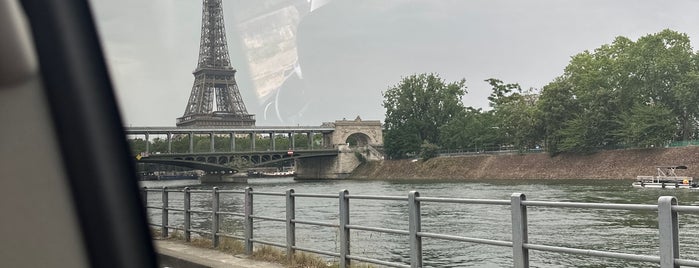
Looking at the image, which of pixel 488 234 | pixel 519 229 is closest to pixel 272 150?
pixel 488 234

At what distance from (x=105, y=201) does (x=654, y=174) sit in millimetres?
52965

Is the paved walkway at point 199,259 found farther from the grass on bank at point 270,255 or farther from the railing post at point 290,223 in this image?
the railing post at point 290,223

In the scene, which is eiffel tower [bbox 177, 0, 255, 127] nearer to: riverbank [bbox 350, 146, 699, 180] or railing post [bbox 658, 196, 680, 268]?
riverbank [bbox 350, 146, 699, 180]

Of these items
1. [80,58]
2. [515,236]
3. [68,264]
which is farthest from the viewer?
[515,236]

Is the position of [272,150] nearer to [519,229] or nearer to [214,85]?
[214,85]

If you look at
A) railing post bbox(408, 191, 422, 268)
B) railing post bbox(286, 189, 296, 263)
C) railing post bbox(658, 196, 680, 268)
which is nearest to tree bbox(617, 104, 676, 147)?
railing post bbox(286, 189, 296, 263)

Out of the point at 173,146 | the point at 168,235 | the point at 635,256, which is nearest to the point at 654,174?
the point at 168,235

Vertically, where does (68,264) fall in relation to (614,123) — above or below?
below

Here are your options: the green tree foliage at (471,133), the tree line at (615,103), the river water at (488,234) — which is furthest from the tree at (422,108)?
the river water at (488,234)

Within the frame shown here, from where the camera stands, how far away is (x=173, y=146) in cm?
8662

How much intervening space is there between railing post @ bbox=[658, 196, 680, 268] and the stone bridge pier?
84.5 meters

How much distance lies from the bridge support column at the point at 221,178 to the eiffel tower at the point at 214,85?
11033 millimetres

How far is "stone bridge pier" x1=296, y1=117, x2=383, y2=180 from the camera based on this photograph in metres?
92.4

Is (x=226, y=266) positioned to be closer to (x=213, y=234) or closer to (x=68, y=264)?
(x=213, y=234)
